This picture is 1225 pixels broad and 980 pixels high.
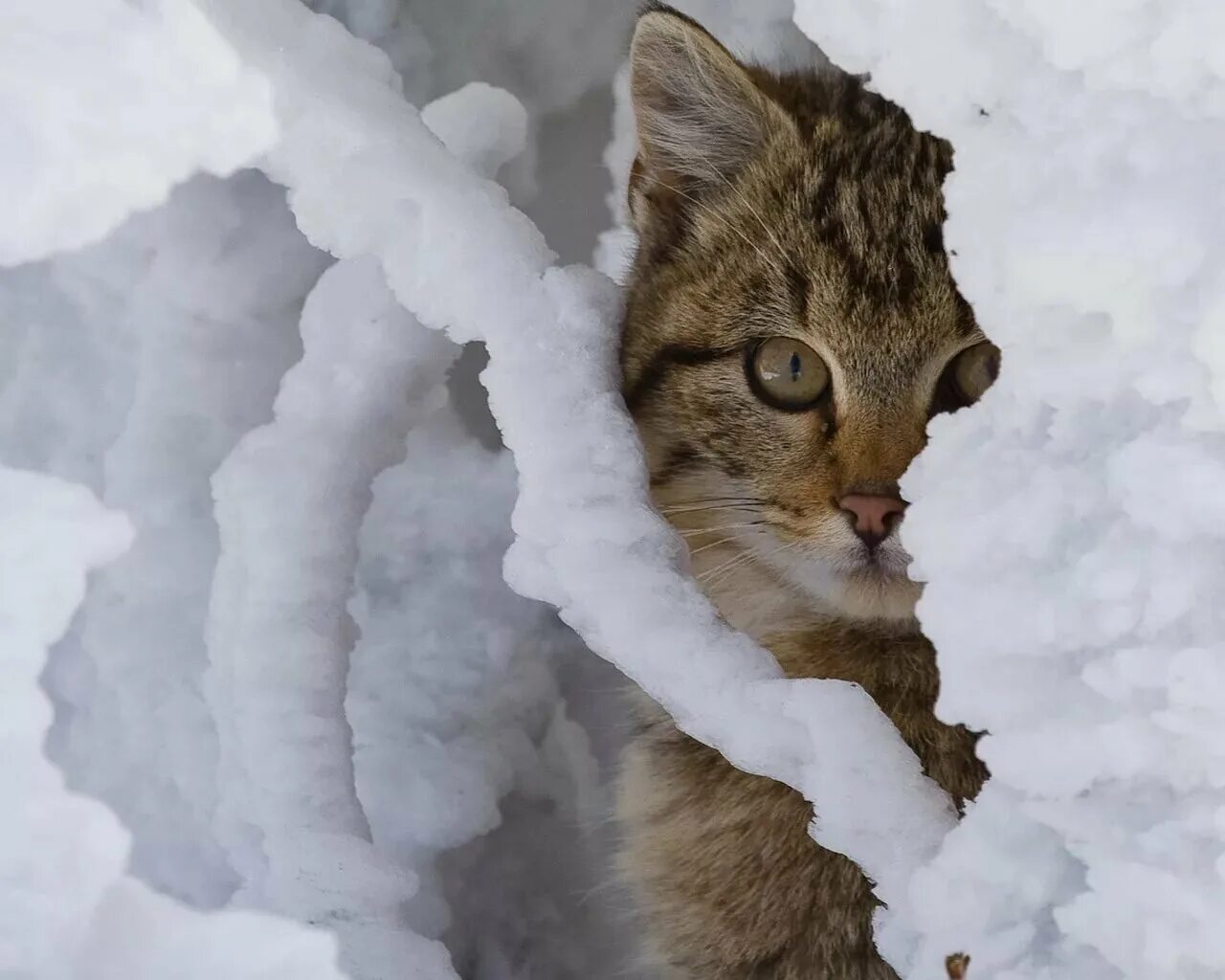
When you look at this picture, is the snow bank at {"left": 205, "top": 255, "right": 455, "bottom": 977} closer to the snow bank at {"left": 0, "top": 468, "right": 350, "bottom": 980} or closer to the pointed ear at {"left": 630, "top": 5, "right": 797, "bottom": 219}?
the snow bank at {"left": 0, "top": 468, "right": 350, "bottom": 980}

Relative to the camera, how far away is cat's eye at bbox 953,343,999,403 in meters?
0.69

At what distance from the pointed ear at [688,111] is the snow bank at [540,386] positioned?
211 mm

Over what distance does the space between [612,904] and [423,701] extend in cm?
25

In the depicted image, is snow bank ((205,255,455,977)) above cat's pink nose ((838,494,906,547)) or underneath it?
underneath

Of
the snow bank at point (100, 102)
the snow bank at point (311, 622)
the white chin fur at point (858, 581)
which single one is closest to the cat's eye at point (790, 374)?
the white chin fur at point (858, 581)

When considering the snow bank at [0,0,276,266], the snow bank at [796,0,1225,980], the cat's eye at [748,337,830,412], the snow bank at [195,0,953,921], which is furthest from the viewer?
the cat's eye at [748,337,830,412]

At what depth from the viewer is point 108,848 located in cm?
62

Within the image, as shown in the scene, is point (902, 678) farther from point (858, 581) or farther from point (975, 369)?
point (975, 369)

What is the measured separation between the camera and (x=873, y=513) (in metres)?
0.68

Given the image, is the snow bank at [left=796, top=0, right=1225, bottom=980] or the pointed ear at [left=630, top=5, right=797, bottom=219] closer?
the snow bank at [left=796, top=0, right=1225, bottom=980]

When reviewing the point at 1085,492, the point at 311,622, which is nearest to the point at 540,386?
the point at 311,622

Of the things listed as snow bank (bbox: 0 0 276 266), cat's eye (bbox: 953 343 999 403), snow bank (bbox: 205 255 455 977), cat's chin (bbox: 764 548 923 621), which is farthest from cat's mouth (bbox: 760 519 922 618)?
snow bank (bbox: 0 0 276 266)

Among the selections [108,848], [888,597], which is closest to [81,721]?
[108,848]

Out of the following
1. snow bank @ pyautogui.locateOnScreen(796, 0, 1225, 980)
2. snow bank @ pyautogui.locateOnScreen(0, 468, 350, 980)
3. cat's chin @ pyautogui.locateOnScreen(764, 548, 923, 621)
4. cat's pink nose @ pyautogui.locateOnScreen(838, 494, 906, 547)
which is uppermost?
cat's pink nose @ pyautogui.locateOnScreen(838, 494, 906, 547)
